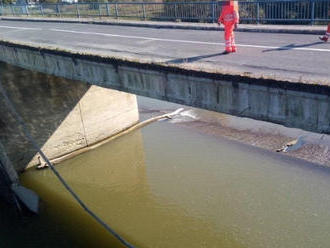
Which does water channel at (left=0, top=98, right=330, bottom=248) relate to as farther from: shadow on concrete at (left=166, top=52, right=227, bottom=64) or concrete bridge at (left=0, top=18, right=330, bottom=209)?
shadow on concrete at (left=166, top=52, right=227, bottom=64)

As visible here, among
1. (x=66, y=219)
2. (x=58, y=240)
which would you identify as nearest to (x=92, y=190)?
(x=66, y=219)

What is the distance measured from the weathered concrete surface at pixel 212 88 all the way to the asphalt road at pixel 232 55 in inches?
11.9

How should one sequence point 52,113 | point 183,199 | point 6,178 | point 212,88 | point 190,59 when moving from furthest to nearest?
point 52,113 → point 183,199 → point 6,178 → point 190,59 → point 212,88

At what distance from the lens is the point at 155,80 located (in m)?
7.83

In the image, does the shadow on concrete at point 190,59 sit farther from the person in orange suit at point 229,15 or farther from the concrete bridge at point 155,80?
the person in orange suit at point 229,15

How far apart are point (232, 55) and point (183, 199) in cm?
604

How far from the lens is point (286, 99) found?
5.76 meters

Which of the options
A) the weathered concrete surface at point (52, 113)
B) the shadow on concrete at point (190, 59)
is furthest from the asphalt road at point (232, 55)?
the weathered concrete surface at point (52, 113)

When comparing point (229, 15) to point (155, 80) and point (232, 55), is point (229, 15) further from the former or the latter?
point (155, 80)

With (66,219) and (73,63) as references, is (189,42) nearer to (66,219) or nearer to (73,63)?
(73,63)

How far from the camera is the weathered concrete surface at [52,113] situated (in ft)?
47.1

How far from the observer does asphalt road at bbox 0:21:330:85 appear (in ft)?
23.2

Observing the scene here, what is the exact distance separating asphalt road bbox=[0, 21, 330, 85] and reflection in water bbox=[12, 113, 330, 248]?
5523 millimetres

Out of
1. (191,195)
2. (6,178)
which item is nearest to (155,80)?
(191,195)
